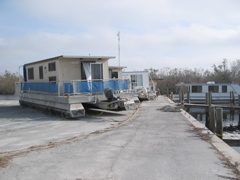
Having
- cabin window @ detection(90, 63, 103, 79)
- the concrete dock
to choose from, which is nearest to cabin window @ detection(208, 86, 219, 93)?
cabin window @ detection(90, 63, 103, 79)

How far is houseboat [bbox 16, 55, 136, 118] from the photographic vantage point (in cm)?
1364

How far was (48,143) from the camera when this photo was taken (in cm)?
809

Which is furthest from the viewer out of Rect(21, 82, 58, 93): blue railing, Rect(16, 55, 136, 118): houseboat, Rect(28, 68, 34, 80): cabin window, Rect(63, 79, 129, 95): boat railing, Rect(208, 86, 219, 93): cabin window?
Rect(208, 86, 219, 93): cabin window

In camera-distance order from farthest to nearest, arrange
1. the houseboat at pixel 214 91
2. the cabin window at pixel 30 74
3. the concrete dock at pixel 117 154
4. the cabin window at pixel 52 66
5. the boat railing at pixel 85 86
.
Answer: the houseboat at pixel 214 91 → the cabin window at pixel 30 74 → the cabin window at pixel 52 66 → the boat railing at pixel 85 86 → the concrete dock at pixel 117 154

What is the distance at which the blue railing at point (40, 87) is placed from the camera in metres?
15.3

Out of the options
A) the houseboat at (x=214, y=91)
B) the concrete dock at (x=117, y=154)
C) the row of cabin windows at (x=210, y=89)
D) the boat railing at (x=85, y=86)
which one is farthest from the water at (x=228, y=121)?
the concrete dock at (x=117, y=154)

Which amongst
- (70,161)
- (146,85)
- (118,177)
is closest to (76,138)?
(70,161)

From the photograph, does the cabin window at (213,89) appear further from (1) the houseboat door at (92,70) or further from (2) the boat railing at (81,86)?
(1) the houseboat door at (92,70)

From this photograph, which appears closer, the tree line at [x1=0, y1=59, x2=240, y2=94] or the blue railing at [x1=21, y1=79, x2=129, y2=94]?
the blue railing at [x1=21, y1=79, x2=129, y2=94]

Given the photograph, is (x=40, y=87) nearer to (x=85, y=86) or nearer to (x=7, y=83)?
(x=85, y=86)

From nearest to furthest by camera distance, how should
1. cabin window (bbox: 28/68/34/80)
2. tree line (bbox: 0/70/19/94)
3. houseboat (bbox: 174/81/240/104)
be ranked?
cabin window (bbox: 28/68/34/80) < houseboat (bbox: 174/81/240/104) < tree line (bbox: 0/70/19/94)

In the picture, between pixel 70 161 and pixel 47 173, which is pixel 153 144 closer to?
pixel 70 161

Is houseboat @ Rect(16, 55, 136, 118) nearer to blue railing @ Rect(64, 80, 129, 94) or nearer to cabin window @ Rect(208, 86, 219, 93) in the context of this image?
blue railing @ Rect(64, 80, 129, 94)

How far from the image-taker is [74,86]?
13.6 m
